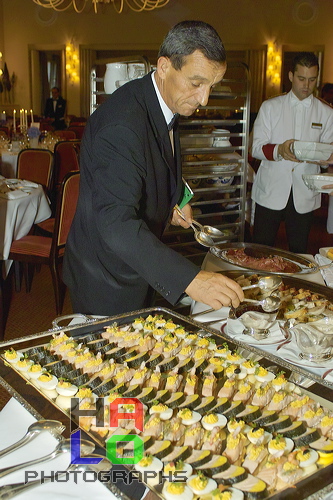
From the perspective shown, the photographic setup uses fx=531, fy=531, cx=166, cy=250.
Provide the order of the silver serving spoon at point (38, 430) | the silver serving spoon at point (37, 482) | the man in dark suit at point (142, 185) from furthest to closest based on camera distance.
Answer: the man in dark suit at point (142, 185)
the silver serving spoon at point (38, 430)
the silver serving spoon at point (37, 482)

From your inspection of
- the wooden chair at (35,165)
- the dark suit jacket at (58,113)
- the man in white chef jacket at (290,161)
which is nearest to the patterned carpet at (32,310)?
the wooden chair at (35,165)

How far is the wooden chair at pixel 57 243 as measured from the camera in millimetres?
3508

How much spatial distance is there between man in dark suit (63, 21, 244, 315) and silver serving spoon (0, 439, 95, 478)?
48cm

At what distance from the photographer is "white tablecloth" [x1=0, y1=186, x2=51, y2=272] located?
3.64 metres

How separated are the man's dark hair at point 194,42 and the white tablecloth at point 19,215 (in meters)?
2.58

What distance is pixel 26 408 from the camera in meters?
1.06

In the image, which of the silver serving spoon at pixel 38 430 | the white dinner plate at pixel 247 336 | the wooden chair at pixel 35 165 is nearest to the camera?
the silver serving spoon at pixel 38 430

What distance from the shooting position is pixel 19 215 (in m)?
3.79

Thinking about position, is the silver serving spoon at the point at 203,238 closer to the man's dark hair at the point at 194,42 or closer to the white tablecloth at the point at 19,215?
the man's dark hair at the point at 194,42

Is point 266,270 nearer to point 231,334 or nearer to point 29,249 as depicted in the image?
point 231,334

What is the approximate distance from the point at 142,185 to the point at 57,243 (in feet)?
7.32

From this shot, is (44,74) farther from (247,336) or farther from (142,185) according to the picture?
(247,336)

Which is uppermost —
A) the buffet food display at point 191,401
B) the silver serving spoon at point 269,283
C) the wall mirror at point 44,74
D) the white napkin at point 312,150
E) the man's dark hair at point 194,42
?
the wall mirror at point 44,74

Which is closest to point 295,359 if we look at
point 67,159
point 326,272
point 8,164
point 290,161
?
point 326,272
